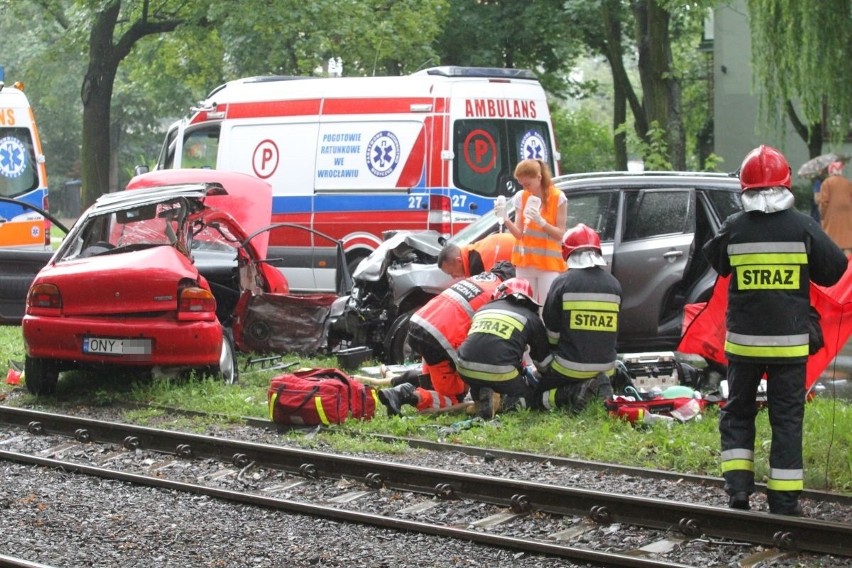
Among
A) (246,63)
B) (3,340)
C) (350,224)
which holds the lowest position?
(3,340)

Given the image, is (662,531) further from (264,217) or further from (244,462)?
(264,217)

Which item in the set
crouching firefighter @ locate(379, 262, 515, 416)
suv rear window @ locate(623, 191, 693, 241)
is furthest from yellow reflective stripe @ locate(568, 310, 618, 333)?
suv rear window @ locate(623, 191, 693, 241)

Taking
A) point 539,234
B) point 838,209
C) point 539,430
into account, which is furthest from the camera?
point 838,209

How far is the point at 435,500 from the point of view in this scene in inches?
297

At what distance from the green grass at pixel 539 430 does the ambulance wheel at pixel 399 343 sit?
1.19m

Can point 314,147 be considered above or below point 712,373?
above

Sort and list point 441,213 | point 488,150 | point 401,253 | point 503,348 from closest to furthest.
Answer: point 503,348 → point 401,253 → point 441,213 → point 488,150

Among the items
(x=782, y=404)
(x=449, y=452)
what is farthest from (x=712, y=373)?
(x=782, y=404)

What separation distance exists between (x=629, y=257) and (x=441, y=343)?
2.51 meters

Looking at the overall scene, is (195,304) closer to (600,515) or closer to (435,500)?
(435,500)

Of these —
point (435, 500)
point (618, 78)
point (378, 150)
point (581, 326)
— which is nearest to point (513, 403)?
point (581, 326)

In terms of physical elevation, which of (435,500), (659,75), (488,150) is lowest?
(435,500)

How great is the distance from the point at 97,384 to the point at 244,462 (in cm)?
348

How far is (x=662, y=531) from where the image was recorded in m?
6.79
